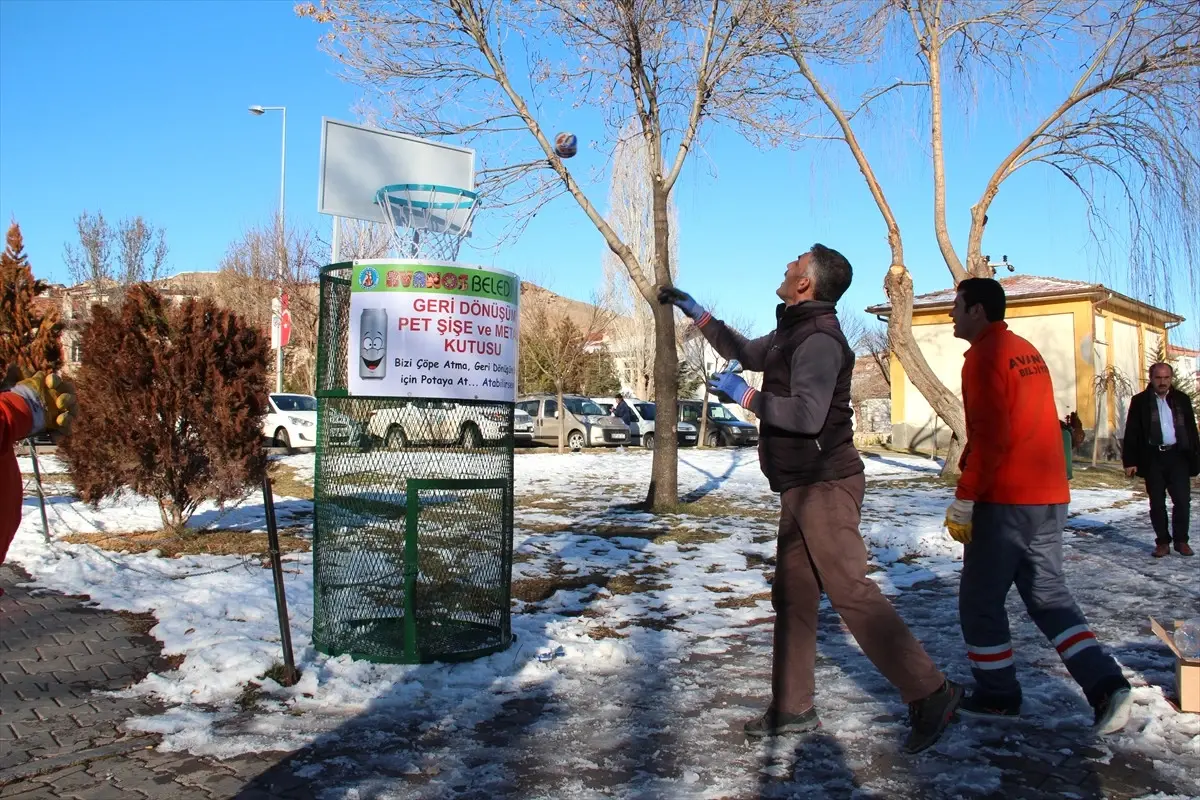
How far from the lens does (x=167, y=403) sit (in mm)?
8031

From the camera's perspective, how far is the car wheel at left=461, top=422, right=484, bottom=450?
5242mm

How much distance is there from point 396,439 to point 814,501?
2.30m

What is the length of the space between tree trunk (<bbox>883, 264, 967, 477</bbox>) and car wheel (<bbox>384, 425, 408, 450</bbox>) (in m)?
12.4

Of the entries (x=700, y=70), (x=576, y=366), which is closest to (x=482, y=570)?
(x=700, y=70)

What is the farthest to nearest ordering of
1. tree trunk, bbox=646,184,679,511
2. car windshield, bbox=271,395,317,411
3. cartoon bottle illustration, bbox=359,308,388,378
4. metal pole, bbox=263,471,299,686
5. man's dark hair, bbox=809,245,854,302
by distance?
1. car windshield, bbox=271,395,317,411
2. tree trunk, bbox=646,184,679,511
3. cartoon bottle illustration, bbox=359,308,388,378
4. metal pole, bbox=263,471,299,686
5. man's dark hair, bbox=809,245,854,302

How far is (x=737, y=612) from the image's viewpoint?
6.46 meters

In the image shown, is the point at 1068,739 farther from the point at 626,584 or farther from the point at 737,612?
the point at 626,584

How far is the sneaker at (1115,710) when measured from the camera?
382cm

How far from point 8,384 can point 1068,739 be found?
417cm

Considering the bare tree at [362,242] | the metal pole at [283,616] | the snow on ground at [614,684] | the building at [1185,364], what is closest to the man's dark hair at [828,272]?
the snow on ground at [614,684]

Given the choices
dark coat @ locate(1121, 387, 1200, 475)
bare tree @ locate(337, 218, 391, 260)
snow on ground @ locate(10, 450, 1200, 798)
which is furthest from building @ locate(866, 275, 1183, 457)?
snow on ground @ locate(10, 450, 1200, 798)

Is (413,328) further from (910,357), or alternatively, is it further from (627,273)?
(627,273)

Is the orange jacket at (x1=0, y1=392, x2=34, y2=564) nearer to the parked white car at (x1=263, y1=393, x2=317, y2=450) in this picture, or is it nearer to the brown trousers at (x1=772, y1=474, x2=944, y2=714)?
the brown trousers at (x1=772, y1=474, x2=944, y2=714)

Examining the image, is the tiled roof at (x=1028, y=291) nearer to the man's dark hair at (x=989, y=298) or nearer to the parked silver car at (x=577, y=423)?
the parked silver car at (x=577, y=423)
